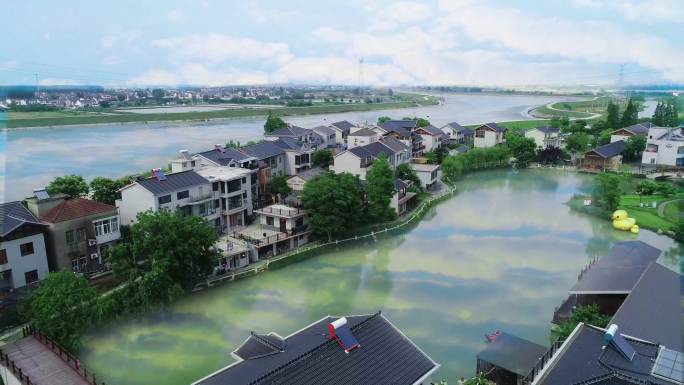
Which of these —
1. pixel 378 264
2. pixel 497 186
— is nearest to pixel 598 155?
pixel 497 186

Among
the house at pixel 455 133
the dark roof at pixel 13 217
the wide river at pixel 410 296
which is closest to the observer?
the wide river at pixel 410 296

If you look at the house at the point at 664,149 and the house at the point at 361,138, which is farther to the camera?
the house at the point at 361,138

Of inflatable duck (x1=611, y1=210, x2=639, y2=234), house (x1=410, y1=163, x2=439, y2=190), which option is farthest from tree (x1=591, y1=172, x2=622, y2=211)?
house (x1=410, y1=163, x2=439, y2=190)

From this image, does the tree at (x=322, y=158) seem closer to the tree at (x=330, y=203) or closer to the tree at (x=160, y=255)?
the tree at (x=330, y=203)

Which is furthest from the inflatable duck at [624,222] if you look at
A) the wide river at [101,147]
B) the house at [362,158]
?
the wide river at [101,147]

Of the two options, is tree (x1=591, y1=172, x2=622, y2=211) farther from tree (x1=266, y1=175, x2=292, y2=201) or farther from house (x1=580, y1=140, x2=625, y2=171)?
tree (x1=266, y1=175, x2=292, y2=201)

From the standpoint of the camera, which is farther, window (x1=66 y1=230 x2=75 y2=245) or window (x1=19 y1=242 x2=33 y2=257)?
window (x1=66 y1=230 x2=75 y2=245)
